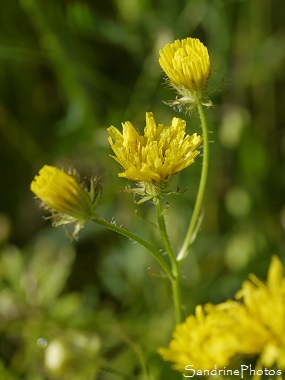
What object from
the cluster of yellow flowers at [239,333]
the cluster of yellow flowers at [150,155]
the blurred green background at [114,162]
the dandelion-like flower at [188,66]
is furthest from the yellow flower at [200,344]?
the blurred green background at [114,162]

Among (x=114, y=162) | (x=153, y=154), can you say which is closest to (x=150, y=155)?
(x=153, y=154)

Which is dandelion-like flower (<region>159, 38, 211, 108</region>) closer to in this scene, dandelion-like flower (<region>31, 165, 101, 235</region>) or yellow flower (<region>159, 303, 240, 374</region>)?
dandelion-like flower (<region>31, 165, 101, 235</region>)

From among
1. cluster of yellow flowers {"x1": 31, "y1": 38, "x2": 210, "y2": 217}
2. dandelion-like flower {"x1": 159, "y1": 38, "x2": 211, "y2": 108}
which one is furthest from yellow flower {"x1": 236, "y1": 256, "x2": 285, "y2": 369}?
dandelion-like flower {"x1": 159, "y1": 38, "x2": 211, "y2": 108}

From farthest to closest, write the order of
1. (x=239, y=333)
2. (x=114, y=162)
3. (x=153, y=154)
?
(x=114, y=162) < (x=153, y=154) < (x=239, y=333)

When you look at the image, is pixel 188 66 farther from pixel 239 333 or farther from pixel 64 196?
pixel 239 333

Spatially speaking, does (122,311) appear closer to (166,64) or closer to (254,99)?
(254,99)

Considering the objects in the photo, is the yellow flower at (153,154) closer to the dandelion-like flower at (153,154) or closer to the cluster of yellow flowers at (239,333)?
the dandelion-like flower at (153,154)

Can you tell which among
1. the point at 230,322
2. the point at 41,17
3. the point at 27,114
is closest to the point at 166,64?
the point at 230,322
